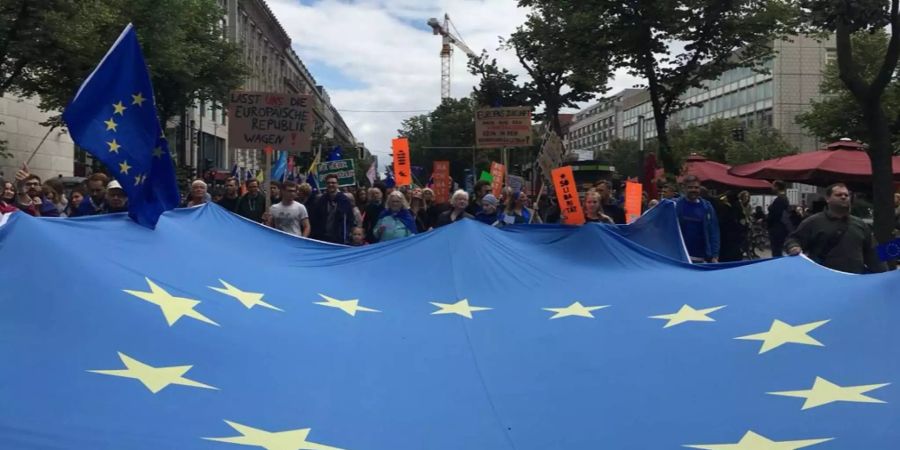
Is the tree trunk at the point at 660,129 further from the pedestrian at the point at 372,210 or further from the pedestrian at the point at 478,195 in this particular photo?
the pedestrian at the point at 372,210

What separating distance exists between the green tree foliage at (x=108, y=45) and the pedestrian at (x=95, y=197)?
11.7 m

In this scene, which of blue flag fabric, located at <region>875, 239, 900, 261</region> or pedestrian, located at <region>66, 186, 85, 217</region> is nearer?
blue flag fabric, located at <region>875, 239, 900, 261</region>

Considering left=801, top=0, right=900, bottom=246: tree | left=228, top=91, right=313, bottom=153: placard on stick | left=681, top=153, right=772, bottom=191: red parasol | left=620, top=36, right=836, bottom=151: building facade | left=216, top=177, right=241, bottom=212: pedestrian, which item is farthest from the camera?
left=620, top=36, right=836, bottom=151: building facade

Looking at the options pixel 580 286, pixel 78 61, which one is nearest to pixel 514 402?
pixel 580 286

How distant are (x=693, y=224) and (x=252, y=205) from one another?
19.0 ft

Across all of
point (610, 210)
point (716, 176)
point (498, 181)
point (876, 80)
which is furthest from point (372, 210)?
point (716, 176)

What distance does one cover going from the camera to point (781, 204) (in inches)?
624

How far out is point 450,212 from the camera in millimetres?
11047

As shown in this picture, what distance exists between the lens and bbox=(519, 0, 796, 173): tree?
835 inches

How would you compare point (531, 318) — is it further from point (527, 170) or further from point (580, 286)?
point (527, 170)

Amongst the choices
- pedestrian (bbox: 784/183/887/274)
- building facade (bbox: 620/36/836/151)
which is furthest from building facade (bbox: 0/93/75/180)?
building facade (bbox: 620/36/836/151)

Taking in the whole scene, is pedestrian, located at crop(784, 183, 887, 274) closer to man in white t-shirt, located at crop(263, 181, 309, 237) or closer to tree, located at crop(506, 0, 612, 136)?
man in white t-shirt, located at crop(263, 181, 309, 237)

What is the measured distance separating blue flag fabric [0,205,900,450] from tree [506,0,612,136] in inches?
668

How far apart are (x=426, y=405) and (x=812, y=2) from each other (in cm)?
904
